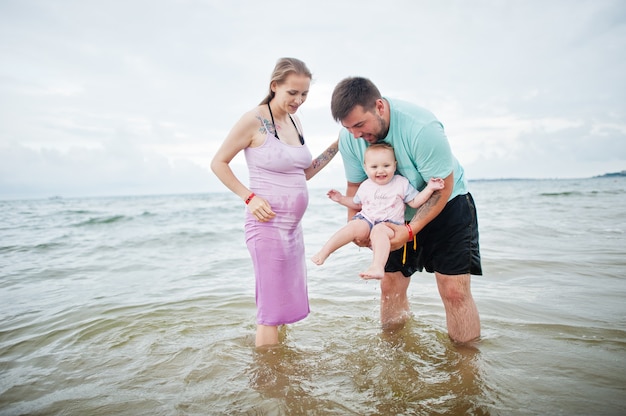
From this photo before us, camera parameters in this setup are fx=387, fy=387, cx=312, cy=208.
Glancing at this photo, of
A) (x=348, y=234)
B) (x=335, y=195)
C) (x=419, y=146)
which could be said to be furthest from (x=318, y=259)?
(x=419, y=146)

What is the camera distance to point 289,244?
3512 millimetres

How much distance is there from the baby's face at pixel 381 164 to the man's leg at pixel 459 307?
1.03m

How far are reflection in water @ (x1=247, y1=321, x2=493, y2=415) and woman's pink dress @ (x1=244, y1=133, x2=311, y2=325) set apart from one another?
1.52 feet

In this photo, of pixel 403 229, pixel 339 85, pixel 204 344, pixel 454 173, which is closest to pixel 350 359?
pixel 403 229

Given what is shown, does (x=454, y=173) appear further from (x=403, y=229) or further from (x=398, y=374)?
(x=398, y=374)

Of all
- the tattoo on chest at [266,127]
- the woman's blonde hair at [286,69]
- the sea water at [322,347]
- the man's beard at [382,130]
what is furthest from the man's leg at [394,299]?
the woman's blonde hair at [286,69]

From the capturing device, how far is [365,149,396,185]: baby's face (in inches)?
138

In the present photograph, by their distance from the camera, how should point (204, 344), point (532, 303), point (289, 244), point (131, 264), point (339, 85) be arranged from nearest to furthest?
point (339, 85), point (289, 244), point (204, 344), point (532, 303), point (131, 264)

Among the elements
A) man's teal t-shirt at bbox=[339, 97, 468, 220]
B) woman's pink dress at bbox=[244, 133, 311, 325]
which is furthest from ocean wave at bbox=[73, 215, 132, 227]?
man's teal t-shirt at bbox=[339, 97, 468, 220]

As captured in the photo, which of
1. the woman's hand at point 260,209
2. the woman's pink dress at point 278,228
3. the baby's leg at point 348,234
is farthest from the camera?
the baby's leg at point 348,234

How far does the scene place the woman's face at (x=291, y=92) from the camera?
10.9ft

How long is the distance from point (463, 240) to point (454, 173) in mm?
614

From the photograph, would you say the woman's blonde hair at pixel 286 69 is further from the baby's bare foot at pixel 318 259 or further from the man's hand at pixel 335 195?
the baby's bare foot at pixel 318 259

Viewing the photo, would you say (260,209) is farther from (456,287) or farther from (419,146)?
(456,287)
